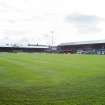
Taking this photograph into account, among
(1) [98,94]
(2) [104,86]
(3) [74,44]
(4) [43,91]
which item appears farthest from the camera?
(3) [74,44]

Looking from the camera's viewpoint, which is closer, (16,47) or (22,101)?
(22,101)

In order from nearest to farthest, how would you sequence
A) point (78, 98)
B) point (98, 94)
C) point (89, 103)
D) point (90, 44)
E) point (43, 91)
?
point (89, 103) < point (78, 98) < point (98, 94) < point (43, 91) < point (90, 44)

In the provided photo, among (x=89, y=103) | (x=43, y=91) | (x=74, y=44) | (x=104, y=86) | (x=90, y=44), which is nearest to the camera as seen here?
(x=89, y=103)

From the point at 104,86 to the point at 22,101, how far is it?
5.09 meters

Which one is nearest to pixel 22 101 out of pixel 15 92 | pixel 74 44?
pixel 15 92

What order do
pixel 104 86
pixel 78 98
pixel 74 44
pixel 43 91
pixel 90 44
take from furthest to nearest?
pixel 74 44 → pixel 90 44 → pixel 104 86 → pixel 43 91 → pixel 78 98

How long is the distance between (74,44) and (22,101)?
142 meters

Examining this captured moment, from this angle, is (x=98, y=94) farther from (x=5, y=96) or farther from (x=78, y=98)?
(x=5, y=96)

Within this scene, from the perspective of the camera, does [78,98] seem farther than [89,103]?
Yes

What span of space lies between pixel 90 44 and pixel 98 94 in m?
125

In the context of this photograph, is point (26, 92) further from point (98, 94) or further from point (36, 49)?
point (36, 49)

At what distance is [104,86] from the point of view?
15547mm

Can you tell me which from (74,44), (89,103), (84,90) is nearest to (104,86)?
(84,90)

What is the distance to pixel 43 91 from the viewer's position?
46.8 ft
